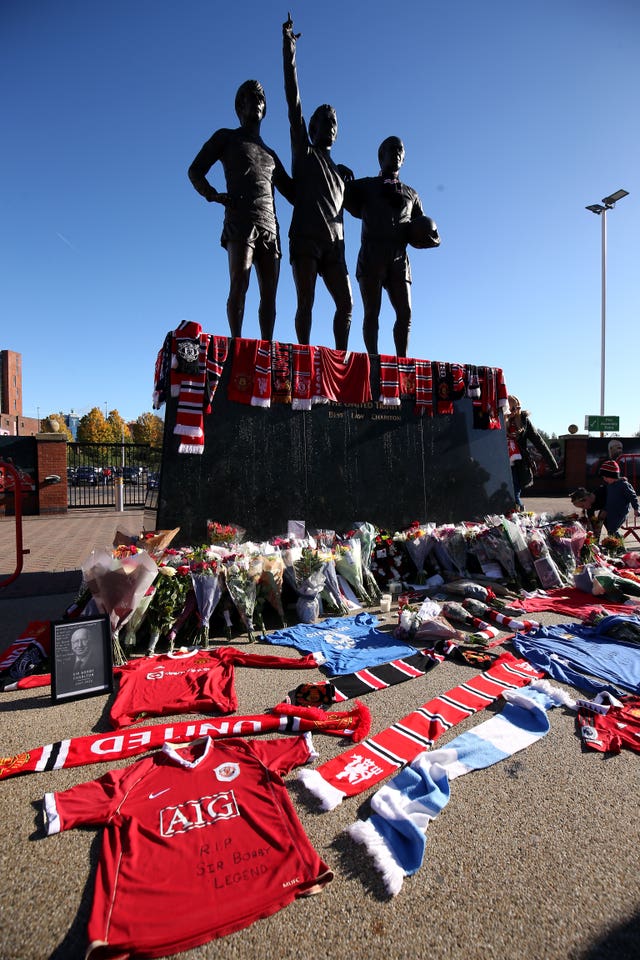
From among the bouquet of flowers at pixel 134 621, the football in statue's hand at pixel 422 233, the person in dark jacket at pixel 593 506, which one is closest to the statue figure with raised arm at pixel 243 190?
the football in statue's hand at pixel 422 233

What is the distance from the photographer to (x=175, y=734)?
2.71m

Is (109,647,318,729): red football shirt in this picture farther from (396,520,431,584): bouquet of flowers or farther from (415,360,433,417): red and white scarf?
(415,360,433,417): red and white scarf

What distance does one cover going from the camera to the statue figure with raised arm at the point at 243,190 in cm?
604

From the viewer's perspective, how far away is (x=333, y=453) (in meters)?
6.17

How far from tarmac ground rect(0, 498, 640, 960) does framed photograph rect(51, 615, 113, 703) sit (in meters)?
0.32

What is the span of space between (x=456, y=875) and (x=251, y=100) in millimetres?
7716

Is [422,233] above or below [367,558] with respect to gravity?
above

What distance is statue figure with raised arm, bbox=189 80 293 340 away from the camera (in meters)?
6.04

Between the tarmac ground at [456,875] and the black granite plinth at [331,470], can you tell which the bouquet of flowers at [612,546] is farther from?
the tarmac ground at [456,875]

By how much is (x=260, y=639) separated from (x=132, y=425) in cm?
6283

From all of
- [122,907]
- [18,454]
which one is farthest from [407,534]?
[18,454]

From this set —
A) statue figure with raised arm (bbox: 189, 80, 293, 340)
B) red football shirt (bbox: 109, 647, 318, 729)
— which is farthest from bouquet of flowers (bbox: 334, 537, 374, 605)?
statue figure with raised arm (bbox: 189, 80, 293, 340)

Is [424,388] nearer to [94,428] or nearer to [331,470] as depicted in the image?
[331,470]

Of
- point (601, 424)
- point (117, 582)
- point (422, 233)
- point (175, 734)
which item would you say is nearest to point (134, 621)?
point (117, 582)
